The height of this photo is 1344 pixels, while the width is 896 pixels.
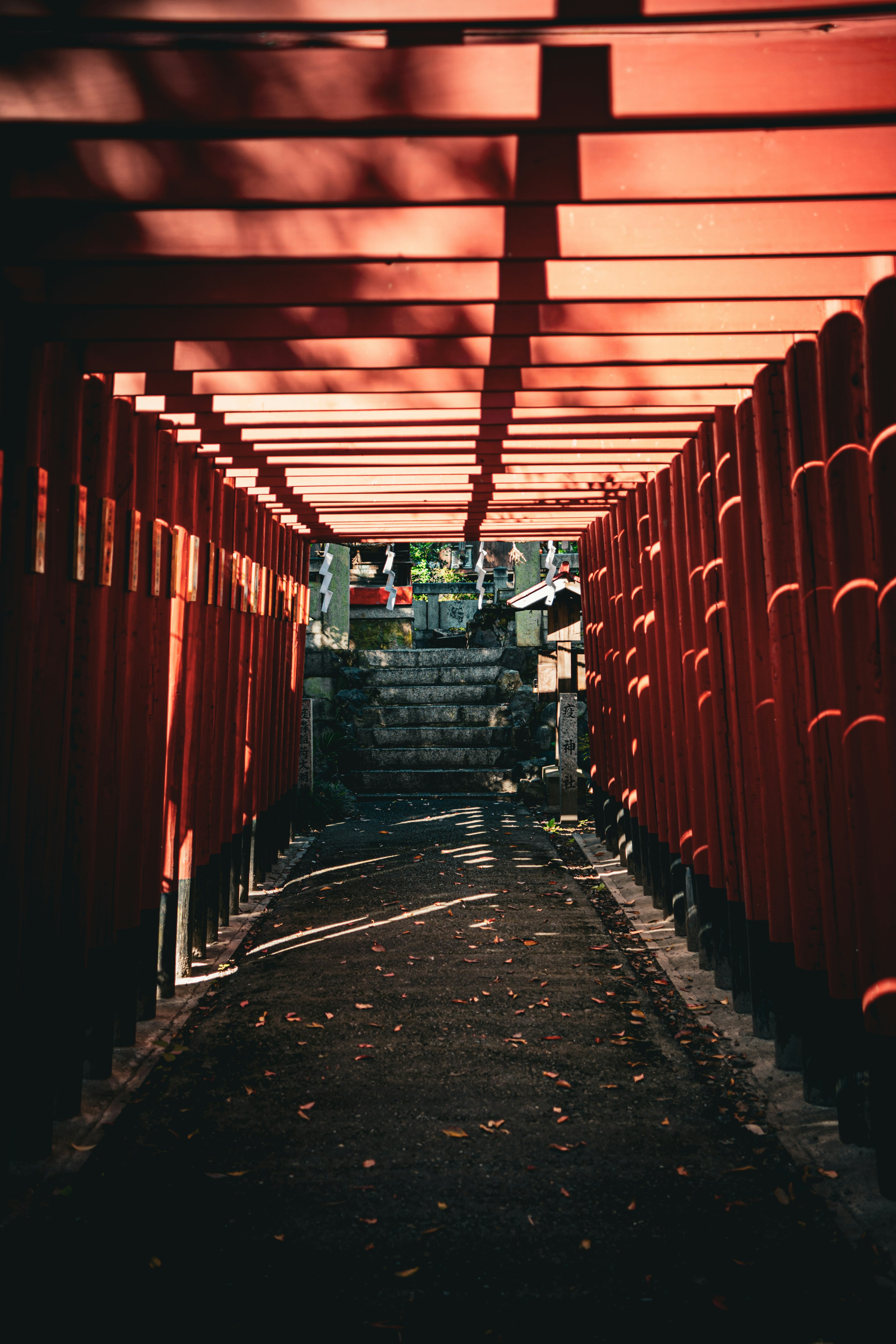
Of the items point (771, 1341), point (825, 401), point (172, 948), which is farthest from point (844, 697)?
point (172, 948)

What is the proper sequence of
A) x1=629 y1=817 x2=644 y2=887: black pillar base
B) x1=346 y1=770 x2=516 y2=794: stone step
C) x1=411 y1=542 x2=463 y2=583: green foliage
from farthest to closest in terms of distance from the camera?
1. x1=411 y1=542 x2=463 y2=583: green foliage
2. x1=346 y1=770 x2=516 y2=794: stone step
3. x1=629 y1=817 x2=644 y2=887: black pillar base

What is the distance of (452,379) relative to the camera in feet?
14.4

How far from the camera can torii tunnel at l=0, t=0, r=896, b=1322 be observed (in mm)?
2178

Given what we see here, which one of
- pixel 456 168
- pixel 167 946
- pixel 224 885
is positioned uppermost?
pixel 456 168

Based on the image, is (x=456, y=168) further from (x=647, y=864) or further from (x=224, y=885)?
(x=647, y=864)

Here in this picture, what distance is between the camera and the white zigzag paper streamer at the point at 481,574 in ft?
79.2

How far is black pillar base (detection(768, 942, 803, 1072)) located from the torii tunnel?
19mm

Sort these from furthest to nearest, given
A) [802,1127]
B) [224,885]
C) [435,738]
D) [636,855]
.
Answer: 1. [435,738]
2. [636,855]
3. [224,885]
4. [802,1127]

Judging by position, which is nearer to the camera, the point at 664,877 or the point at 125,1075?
the point at 125,1075

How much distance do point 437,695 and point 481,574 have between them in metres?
9.35

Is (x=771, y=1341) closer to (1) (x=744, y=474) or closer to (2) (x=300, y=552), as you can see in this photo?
(1) (x=744, y=474)

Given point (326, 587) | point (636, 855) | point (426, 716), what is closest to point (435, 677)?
point (426, 716)

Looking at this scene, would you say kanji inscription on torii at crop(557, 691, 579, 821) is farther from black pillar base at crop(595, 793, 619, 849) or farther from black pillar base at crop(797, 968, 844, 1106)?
black pillar base at crop(797, 968, 844, 1106)

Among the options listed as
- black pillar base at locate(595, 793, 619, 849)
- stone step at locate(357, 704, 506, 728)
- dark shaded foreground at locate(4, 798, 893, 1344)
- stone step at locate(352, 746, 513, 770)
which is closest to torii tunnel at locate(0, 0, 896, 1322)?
dark shaded foreground at locate(4, 798, 893, 1344)
